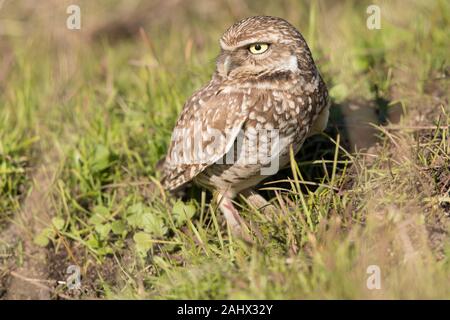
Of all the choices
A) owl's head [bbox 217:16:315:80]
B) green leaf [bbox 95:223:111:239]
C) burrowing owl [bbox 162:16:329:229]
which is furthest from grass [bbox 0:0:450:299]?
owl's head [bbox 217:16:315:80]

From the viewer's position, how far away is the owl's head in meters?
3.45

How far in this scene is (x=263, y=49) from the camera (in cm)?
347

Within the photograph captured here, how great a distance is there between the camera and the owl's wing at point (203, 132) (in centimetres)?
350

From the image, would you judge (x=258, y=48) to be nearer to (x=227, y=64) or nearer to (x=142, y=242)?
(x=227, y=64)

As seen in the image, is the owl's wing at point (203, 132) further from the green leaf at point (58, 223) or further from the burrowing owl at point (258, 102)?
the green leaf at point (58, 223)

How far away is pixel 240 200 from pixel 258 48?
1.03m

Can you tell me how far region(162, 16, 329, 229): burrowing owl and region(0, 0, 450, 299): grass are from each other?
191 mm

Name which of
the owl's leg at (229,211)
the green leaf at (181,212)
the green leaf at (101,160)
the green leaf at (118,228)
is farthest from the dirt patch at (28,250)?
the owl's leg at (229,211)

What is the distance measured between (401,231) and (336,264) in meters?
0.35

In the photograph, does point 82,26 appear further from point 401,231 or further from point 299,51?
point 401,231

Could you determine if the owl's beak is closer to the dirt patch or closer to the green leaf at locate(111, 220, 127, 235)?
the green leaf at locate(111, 220, 127, 235)

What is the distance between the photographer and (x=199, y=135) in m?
3.71

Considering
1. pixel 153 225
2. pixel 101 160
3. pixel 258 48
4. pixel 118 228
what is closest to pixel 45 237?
pixel 118 228
